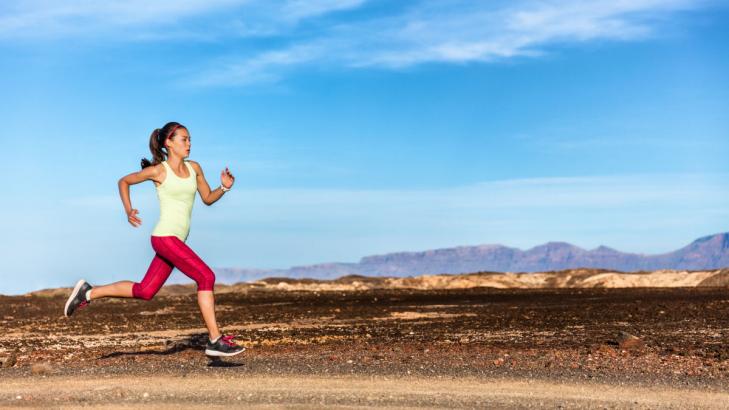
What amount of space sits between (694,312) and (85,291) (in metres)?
20.8

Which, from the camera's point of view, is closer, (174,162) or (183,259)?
(183,259)

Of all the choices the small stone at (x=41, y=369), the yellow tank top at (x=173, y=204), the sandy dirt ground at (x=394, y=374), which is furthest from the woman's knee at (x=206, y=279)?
the small stone at (x=41, y=369)

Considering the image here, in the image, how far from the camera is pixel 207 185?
417 inches

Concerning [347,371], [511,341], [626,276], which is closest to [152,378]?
[347,371]

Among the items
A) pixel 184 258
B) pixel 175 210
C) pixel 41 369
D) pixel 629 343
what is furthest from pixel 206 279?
pixel 629 343

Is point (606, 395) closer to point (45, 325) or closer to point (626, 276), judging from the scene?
point (45, 325)

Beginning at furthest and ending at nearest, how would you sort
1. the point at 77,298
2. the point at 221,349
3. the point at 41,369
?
the point at 41,369
the point at 77,298
the point at 221,349

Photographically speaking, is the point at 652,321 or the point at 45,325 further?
the point at 45,325

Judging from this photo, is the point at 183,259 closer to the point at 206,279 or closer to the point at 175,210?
the point at 206,279

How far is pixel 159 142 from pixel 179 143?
0.28 metres

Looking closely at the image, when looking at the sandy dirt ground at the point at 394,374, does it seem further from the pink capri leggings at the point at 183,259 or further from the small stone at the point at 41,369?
the pink capri leggings at the point at 183,259

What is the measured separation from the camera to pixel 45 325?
88.0ft

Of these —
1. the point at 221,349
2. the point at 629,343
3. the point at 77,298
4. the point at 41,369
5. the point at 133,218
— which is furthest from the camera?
the point at 629,343

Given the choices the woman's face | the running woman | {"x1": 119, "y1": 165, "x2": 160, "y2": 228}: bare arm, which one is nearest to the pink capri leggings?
the running woman
